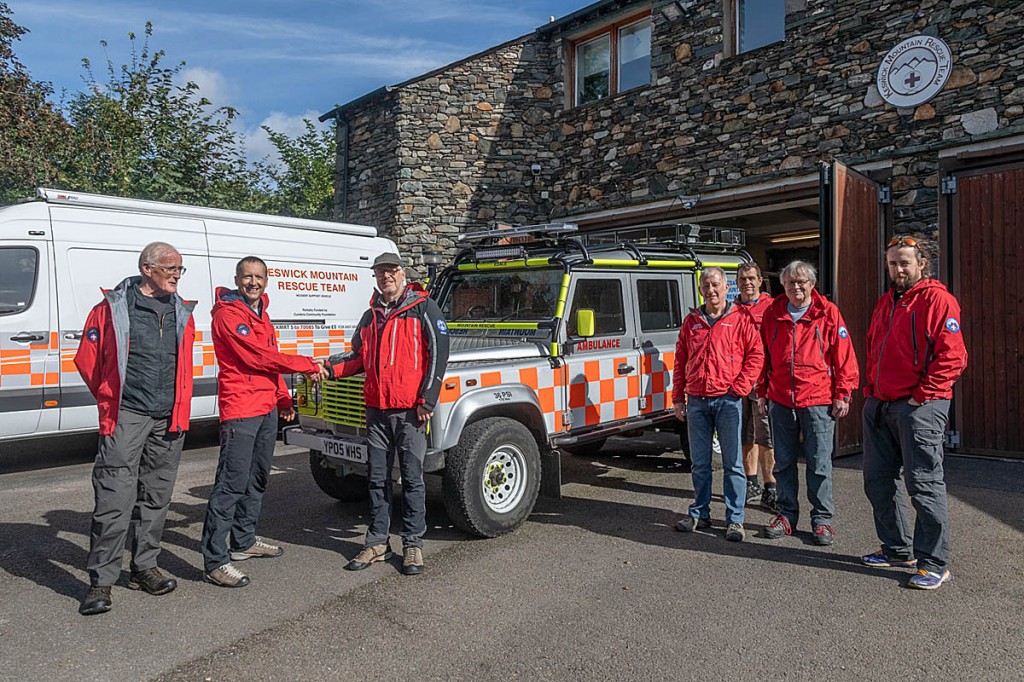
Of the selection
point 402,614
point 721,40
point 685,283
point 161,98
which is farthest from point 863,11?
point 161,98

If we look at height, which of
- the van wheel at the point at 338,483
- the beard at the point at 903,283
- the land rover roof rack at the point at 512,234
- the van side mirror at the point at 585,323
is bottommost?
the van wheel at the point at 338,483

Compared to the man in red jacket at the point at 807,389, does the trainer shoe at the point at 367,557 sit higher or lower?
lower

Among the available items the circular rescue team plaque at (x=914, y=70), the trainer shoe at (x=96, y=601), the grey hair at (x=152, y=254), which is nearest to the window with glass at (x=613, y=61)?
the circular rescue team plaque at (x=914, y=70)

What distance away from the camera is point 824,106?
9508mm

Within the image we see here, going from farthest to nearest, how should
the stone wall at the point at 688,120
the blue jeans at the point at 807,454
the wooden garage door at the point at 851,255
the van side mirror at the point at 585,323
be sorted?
the stone wall at the point at 688,120
the wooden garage door at the point at 851,255
the van side mirror at the point at 585,323
the blue jeans at the point at 807,454

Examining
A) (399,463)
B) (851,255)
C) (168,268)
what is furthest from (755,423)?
(168,268)

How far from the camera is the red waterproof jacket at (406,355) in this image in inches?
168

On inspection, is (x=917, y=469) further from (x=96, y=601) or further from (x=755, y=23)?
(x=755, y=23)

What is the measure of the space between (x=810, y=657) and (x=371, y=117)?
12248 mm

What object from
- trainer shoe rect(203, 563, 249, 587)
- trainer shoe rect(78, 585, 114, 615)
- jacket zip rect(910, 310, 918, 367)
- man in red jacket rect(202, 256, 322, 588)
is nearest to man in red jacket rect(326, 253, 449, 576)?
man in red jacket rect(202, 256, 322, 588)

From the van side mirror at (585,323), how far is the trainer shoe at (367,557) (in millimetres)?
2070

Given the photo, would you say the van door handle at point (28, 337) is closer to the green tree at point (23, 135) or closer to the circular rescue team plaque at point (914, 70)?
the green tree at point (23, 135)

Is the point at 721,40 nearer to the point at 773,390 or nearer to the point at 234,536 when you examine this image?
the point at 773,390

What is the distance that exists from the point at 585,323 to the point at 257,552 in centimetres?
272
